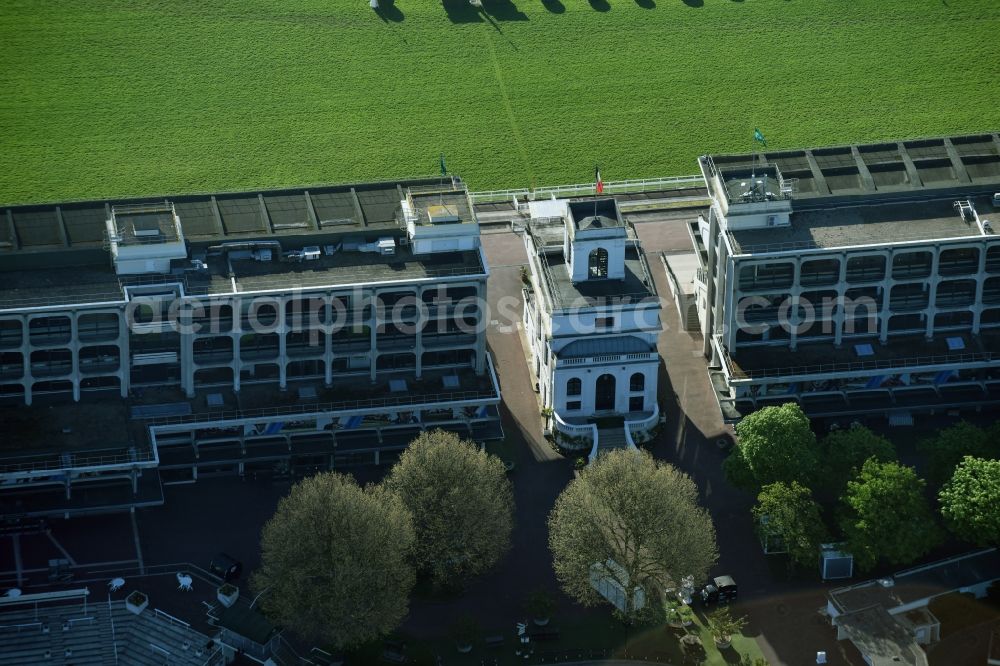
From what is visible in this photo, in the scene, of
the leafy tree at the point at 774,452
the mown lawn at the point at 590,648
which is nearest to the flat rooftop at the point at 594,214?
the leafy tree at the point at 774,452

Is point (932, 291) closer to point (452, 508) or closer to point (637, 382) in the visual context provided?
point (637, 382)

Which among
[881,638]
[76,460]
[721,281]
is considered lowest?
[881,638]

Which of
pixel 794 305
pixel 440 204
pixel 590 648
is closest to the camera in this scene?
pixel 590 648

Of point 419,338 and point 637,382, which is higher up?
point 419,338

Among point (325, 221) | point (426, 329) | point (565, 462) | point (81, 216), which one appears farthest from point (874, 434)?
point (81, 216)

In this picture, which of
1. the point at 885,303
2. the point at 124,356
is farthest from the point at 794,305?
the point at 124,356

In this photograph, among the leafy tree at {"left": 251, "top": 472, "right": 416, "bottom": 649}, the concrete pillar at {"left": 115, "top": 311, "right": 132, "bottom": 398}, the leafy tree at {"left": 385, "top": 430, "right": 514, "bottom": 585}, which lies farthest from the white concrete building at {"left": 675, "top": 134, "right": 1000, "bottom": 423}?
the concrete pillar at {"left": 115, "top": 311, "right": 132, "bottom": 398}
